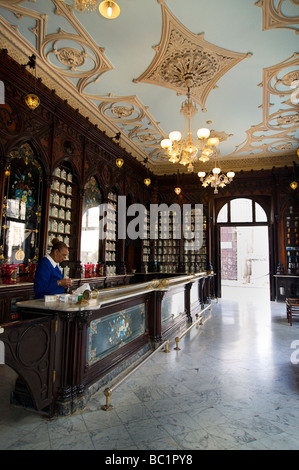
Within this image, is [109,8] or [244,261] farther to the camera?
[244,261]

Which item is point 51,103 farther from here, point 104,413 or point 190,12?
point 104,413

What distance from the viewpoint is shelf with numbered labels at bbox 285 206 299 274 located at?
397 inches

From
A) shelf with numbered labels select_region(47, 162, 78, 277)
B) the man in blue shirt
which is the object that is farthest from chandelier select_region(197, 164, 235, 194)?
the man in blue shirt

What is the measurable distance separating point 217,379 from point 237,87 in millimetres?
5811

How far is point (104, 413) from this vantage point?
2.63 metres

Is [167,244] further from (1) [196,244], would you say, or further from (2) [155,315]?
(2) [155,315]

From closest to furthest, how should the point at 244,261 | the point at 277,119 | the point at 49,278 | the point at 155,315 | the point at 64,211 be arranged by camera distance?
the point at 49,278, the point at 155,315, the point at 64,211, the point at 277,119, the point at 244,261

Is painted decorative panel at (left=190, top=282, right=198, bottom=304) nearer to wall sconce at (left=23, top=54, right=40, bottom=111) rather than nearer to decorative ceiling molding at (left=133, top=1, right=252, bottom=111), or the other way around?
decorative ceiling molding at (left=133, top=1, right=252, bottom=111)

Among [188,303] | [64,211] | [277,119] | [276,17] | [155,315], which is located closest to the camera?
[276,17]

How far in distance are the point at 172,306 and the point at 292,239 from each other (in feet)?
22.3

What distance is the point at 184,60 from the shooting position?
526 centimetres

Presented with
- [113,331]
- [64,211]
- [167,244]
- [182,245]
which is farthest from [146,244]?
[113,331]

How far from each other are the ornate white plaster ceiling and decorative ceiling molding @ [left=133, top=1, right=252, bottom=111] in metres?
0.02
